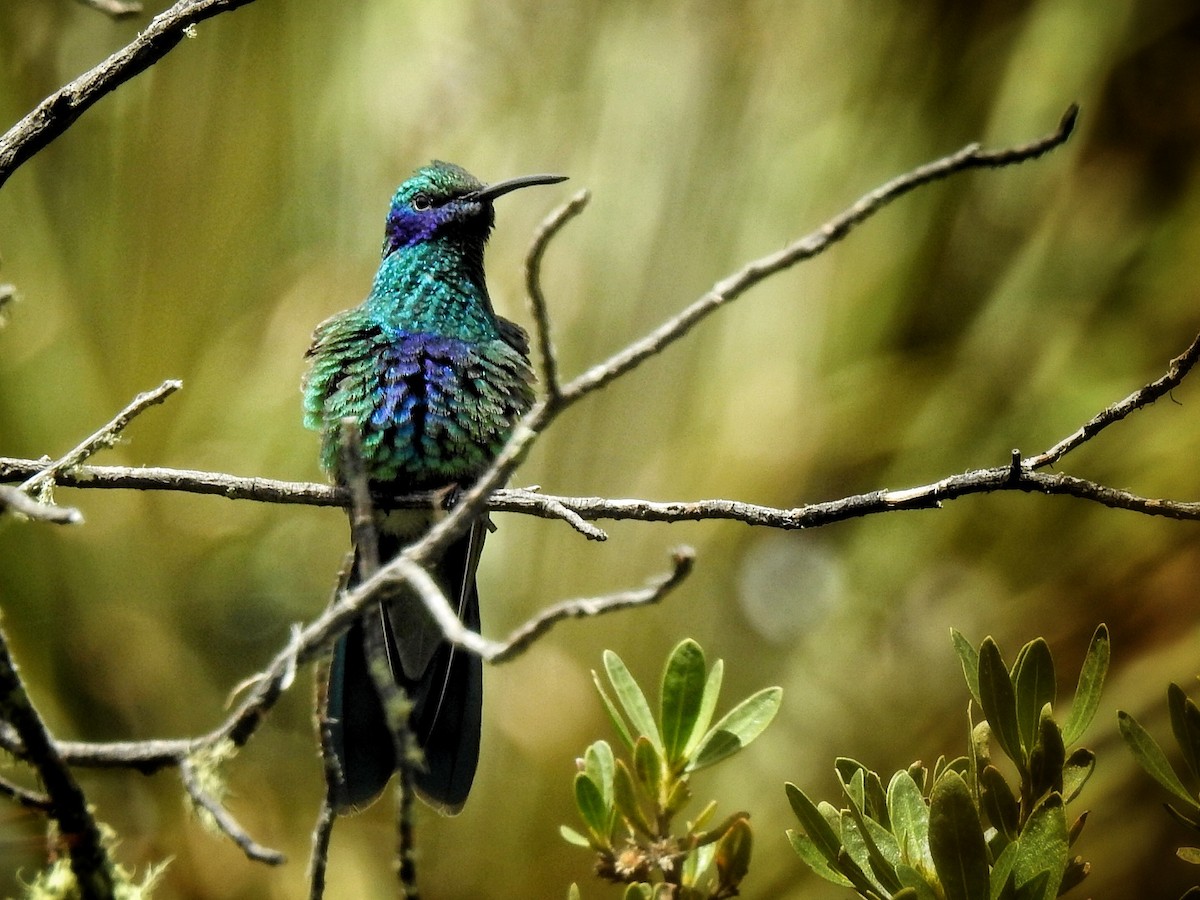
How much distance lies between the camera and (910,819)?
91 cm

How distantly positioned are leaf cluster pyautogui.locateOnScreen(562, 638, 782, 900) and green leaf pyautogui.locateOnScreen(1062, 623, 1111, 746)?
244mm

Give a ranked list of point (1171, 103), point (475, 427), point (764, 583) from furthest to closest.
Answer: point (1171, 103)
point (764, 583)
point (475, 427)

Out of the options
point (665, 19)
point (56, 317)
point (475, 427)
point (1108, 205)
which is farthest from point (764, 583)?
point (56, 317)

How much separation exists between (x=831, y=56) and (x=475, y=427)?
1.38m

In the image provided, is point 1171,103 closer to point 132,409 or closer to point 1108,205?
point 1108,205

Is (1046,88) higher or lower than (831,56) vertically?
lower

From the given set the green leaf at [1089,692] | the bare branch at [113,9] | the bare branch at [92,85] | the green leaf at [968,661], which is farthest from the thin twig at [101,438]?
the green leaf at [1089,692]

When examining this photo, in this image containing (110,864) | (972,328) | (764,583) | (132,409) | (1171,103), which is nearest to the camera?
(110,864)

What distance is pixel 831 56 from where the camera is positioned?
113 inches

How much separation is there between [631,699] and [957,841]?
11.3 inches

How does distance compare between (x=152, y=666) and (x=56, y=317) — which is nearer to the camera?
(x=152, y=666)

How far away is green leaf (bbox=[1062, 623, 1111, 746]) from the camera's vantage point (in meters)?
0.94

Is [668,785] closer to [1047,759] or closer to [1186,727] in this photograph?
[1047,759]

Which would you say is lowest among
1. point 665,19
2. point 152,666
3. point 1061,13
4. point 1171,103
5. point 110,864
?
point 110,864
